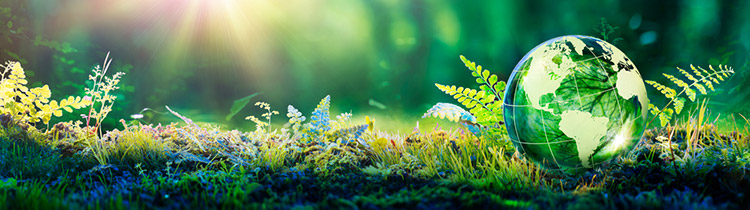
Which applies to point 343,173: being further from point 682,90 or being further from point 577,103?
point 682,90

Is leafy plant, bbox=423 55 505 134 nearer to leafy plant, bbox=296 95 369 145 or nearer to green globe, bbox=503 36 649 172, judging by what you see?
green globe, bbox=503 36 649 172

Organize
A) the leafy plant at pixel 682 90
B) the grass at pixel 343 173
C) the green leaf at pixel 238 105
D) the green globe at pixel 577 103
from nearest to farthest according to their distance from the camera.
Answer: the grass at pixel 343 173 → the green globe at pixel 577 103 → the leafy plant at pixel 682 90 → the green leaf at pixel 238 105

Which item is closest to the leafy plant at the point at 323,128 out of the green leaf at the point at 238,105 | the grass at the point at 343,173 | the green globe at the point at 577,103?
the grass at the point at 343,173

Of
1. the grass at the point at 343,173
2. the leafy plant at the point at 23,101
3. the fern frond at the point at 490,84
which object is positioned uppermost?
the leafy plant at the point at 23,101

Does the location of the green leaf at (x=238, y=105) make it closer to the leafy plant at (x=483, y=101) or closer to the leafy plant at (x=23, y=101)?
the leafy plant at (x=23, y=101)

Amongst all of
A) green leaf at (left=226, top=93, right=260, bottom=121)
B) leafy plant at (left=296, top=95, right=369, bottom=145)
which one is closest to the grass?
leafy plant at (left=296, top=95, right=369, bottom=145)

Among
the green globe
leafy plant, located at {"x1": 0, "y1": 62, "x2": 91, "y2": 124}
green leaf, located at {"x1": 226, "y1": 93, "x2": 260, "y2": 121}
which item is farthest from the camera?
green leaf, located at {"x1": 226, "y1": 93, "x2": 260, "y2": 121}

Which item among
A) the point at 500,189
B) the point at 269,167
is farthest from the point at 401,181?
the point at 269,167
